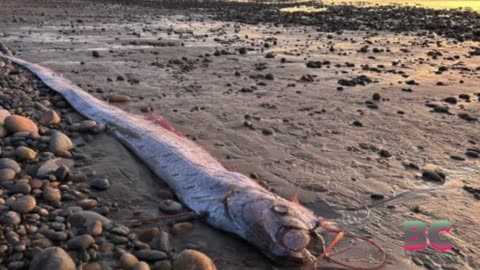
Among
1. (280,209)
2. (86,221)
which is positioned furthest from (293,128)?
(86,221)

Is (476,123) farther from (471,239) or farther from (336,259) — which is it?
(336,259)

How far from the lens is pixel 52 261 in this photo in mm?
3871

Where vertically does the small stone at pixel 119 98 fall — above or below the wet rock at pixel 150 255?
above

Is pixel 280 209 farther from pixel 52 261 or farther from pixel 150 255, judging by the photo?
pixel 52 261

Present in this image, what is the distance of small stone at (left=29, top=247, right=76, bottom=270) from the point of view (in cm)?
385

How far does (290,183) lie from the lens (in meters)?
6.04

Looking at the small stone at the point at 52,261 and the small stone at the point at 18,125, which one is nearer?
the small stone at the point at 52,261

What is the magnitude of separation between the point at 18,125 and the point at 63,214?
277cm

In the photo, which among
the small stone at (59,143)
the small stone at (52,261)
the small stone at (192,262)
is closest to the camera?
the small stone at (52,261)

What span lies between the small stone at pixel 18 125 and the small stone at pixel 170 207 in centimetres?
293

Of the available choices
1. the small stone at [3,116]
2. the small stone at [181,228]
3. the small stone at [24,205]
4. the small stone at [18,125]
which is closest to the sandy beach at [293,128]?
the small stone at [181,228]

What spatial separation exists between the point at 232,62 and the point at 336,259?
33.8ft

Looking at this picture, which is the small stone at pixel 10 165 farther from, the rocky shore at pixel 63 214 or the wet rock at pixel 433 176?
the wet rock at pixel 433 176

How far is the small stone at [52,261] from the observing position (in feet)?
12.6
